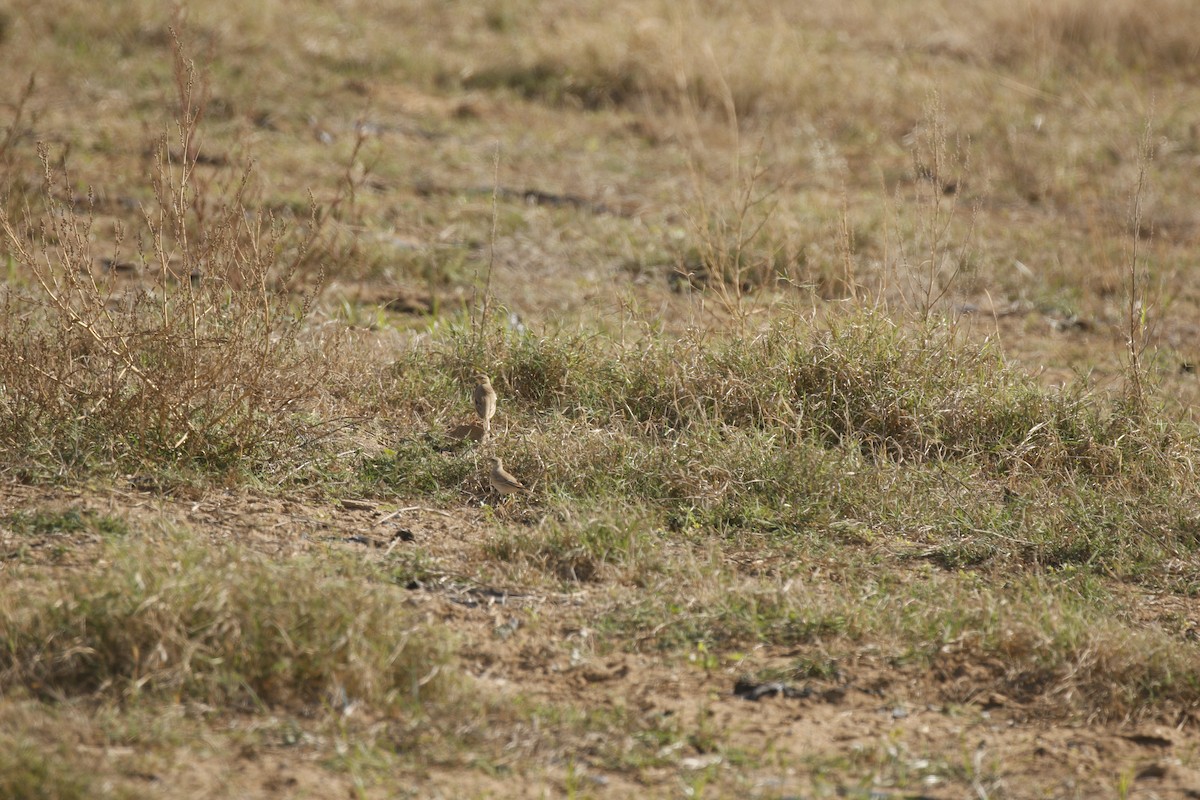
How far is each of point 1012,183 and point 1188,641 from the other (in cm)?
547

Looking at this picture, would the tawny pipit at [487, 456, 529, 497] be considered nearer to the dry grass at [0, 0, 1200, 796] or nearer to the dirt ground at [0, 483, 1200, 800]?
the dry grass at [0, 0, 1200, 796]

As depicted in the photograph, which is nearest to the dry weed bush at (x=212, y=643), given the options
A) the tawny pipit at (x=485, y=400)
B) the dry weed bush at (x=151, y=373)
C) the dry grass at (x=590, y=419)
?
the dry grass at (x=590, y=419)

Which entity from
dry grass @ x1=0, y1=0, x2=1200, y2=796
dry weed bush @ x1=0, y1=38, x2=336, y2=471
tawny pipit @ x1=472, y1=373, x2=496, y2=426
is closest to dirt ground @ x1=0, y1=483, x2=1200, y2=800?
dry grass @ x1=0, y1=0, x2=1200, y2=796

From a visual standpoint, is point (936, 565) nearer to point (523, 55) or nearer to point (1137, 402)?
point (1137, 402)

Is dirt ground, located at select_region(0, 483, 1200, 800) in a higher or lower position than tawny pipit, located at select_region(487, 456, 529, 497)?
lower

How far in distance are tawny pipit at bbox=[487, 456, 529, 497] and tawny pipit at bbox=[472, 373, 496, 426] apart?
0.30 meters

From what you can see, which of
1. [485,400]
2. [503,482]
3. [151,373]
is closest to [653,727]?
[503,482]

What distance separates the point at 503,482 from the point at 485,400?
0.43 metres

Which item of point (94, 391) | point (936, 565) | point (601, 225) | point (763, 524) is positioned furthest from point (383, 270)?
point (936, 565)

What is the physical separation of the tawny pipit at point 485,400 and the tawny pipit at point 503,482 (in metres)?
0.30

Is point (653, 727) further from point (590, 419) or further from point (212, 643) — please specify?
point (590, 419)

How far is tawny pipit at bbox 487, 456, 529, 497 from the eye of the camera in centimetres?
403

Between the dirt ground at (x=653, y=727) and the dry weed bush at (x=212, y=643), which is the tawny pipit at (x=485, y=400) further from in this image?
the dry weed bush at (x=212, y=643)

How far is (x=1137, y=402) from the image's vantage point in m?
4.68
